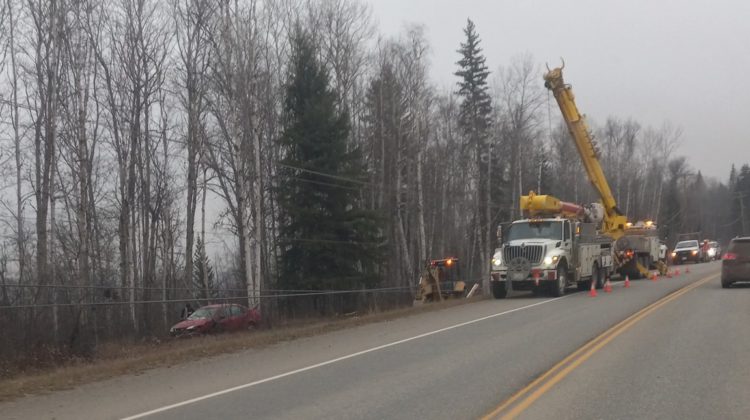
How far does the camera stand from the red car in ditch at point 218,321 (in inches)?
814

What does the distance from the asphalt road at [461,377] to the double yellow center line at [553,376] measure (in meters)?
0.03

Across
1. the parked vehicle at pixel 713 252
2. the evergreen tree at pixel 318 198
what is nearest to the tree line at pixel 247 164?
the evergreen tree at pixel 318 198

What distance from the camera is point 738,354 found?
10.7 metres

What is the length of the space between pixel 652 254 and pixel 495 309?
18158 mm

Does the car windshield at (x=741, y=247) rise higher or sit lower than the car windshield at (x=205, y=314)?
higher

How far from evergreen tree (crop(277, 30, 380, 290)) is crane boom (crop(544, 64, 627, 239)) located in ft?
31.8

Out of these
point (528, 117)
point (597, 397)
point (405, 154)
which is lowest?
point (597, 397)

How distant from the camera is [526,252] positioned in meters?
23.6

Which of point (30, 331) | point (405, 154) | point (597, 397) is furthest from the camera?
point (405, 154)

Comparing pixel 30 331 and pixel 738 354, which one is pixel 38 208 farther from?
pixel 738 354

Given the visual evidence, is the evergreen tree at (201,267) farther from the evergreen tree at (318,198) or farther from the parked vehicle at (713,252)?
the parked vehicle at (713,252)

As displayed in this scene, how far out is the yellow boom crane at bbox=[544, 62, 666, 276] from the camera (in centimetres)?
3011

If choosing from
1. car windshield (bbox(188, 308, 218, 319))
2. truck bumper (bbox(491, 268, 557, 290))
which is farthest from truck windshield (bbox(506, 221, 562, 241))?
car windshield (bbox(188, 308, 218, 319))

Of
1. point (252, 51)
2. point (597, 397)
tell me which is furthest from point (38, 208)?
point (597, 397)
